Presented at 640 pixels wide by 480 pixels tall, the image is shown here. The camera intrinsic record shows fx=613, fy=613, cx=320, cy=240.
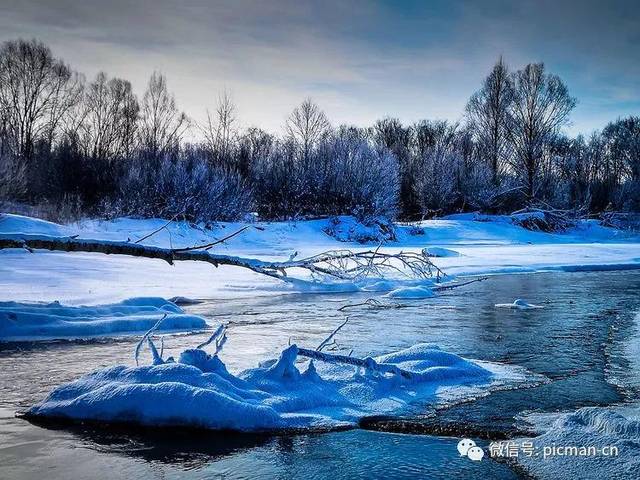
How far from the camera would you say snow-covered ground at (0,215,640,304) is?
9.70 meters

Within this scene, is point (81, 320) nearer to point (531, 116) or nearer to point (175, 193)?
point (175, 193)

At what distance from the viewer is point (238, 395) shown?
4.00 m

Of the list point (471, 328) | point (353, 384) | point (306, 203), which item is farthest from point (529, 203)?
point (353, 384)

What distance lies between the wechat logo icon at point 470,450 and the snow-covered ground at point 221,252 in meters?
5.76

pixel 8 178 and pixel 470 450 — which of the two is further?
pixel 8 178

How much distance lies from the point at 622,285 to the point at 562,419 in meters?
10.2

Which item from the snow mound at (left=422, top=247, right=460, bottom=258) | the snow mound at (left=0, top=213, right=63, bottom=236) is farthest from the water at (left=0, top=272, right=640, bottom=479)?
the snow mound at (left=422, top=247, right=460, bottom=258)

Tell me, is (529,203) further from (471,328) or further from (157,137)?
(471,328)

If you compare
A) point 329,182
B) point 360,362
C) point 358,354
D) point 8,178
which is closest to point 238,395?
point 360,362

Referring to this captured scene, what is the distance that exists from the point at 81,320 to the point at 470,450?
5.04m

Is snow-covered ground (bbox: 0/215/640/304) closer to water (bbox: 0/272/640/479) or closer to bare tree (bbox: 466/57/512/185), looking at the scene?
water (bbox: 0/272/640/479)

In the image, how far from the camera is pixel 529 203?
3591cm

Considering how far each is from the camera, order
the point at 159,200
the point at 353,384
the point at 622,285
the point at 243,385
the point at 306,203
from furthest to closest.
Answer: the point at 306,203
the point at 159,200
the point at 622,285
the point at 353,384
the point at 243,385

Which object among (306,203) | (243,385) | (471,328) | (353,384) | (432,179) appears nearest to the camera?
(243,385)
